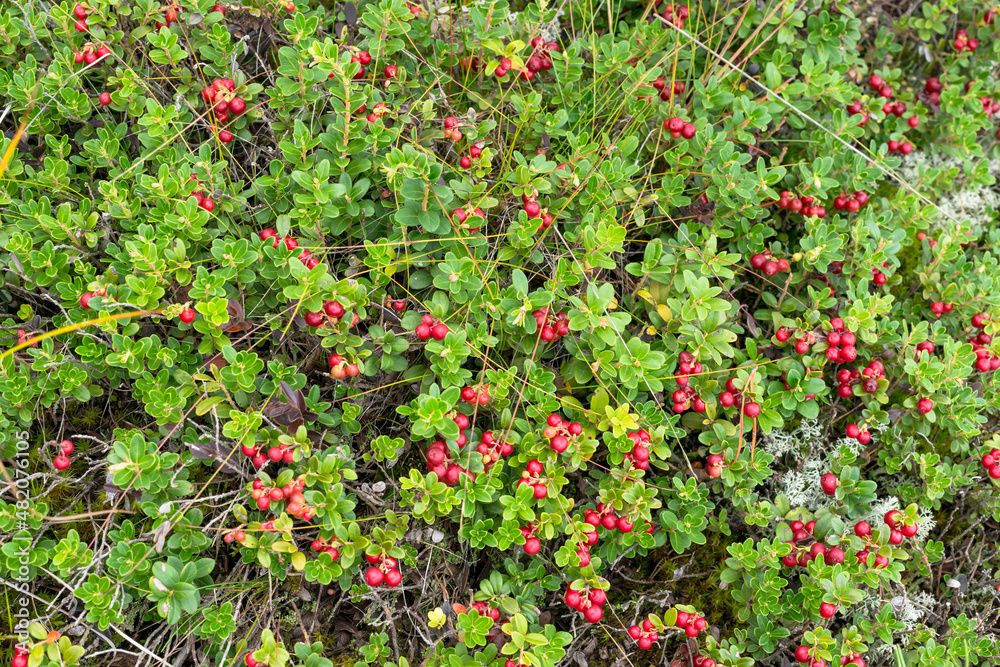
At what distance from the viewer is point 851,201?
149 inches

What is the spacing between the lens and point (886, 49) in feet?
14.5

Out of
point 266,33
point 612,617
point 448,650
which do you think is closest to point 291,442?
point 448,650

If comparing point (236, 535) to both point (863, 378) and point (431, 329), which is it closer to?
point (431, 329)

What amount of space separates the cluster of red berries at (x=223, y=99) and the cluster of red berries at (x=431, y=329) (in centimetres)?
144

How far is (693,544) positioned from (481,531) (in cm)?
125

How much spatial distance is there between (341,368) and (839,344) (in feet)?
8.05

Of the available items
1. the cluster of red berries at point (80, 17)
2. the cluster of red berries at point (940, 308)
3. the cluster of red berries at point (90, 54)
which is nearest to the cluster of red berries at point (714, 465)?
the cluster of red berries at point (940, 308)

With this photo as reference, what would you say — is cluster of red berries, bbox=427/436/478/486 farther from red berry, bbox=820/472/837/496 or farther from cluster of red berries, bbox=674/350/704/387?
red berry, bbox=820/472/837/496

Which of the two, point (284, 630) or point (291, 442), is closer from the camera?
point (291, 442)

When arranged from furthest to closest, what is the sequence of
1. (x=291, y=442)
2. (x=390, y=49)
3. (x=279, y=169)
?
(x=390, y=49) < (x=279, y=169) < (x=291, y=442)

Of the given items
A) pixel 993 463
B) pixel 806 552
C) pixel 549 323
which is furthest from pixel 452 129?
pixel 993 463

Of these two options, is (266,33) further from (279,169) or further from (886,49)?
(886,49)

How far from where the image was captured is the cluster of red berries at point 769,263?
352cm

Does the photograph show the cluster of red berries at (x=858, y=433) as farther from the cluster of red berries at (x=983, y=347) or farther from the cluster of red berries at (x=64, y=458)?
the cluster of red berries at (x=64, y=458)
